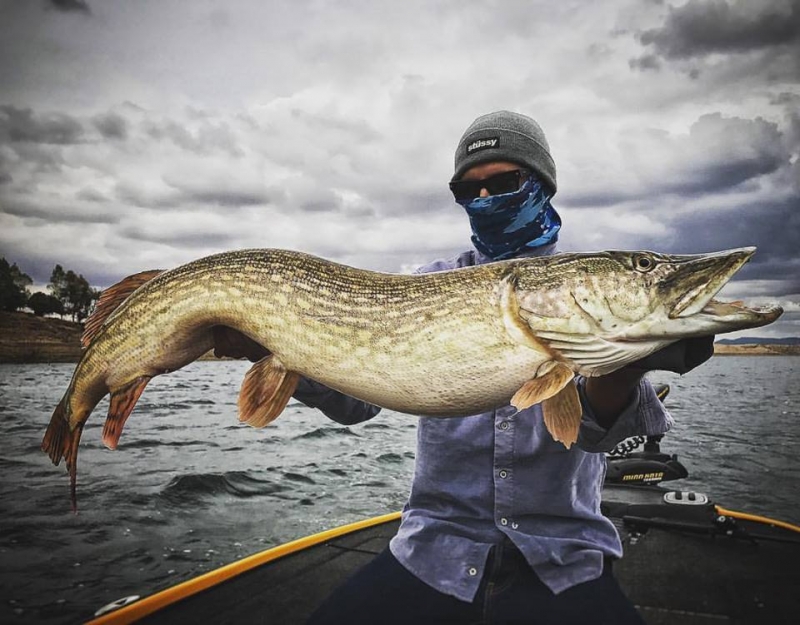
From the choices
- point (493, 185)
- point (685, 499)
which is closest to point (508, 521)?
point (493, 185)

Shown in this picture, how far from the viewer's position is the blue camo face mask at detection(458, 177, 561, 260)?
2.18 metres

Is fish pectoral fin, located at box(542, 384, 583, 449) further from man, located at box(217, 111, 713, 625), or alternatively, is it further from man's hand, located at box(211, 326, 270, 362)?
man's hand, located at box(211, 326, 270, 362)

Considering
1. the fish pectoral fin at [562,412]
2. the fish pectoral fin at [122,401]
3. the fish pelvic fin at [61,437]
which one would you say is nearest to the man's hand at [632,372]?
the fish pectoral fin at [562,412]

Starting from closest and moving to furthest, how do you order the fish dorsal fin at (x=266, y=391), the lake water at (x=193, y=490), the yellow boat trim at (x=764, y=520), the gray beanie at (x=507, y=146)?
the fish dorsal fin at (x=266, y=391)
the gray beanie at (x=507, y=146)
the yellow boat trim at (x=764, y=520)
the lake water at (x=193, y=490)

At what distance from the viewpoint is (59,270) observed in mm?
54812

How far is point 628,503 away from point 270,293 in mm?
2934

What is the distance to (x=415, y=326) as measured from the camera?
158cm

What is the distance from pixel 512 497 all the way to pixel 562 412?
0.50 meters

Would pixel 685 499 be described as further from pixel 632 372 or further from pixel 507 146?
pixel 507 146

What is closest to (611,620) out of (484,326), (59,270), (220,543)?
(484,326)

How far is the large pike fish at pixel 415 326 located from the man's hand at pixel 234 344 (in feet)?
0.14

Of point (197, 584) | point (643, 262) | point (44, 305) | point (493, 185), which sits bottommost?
point (197, 584)

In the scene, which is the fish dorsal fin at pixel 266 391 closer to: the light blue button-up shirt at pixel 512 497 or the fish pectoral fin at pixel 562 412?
the light blue button-up shirt at pixel 512 497

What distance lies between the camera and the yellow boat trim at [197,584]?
208 centimetres
